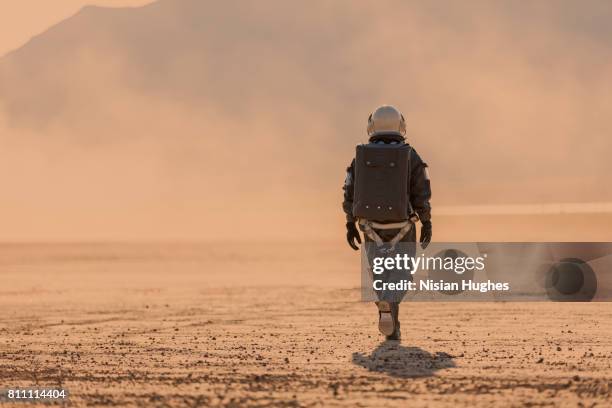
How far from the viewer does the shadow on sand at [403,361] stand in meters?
8.82

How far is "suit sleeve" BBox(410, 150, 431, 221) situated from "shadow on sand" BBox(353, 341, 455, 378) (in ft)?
4.74

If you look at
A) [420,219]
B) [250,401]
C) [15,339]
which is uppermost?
[420,219]

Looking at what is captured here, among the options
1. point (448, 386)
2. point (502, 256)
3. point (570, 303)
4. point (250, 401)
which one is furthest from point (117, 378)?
point (570, 303)

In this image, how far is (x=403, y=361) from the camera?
31.0ft

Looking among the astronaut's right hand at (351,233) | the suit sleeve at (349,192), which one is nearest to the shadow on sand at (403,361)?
the astronaut's right hand at (351,233)

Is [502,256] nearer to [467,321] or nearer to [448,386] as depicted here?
[467,321]

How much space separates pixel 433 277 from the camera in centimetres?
1355

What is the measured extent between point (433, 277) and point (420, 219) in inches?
107

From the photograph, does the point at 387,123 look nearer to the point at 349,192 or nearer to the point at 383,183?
the point at 383,183

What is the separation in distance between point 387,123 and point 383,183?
2.41ft

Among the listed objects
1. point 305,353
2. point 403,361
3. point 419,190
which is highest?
point 419,190

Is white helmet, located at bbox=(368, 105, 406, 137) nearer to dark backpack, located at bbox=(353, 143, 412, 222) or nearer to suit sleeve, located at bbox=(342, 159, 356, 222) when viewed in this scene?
dark backpack, located at bbox=(353, 143, 412, 222)

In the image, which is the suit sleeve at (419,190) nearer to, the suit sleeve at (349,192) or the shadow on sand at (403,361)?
the suit sleeve at (349,192)

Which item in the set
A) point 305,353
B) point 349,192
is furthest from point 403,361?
point 349,192
